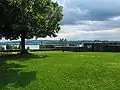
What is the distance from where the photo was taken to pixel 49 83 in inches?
826

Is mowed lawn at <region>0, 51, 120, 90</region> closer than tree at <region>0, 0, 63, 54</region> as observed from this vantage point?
Yes

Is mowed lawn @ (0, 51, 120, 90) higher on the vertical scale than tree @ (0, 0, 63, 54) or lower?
lower

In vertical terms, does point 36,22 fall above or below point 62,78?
above

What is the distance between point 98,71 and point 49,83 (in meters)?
5.27

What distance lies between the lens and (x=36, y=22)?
43938 mm

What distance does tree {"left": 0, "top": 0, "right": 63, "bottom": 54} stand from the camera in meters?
36.9

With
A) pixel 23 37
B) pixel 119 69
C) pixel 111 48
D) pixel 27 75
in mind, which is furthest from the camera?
pixel 111 48

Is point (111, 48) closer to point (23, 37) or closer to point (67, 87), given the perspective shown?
point (23, 37)

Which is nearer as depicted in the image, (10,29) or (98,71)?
(98,71)

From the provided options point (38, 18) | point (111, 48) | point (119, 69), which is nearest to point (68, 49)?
point (111, 48)

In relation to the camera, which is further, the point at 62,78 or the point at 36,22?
the point at 36,22

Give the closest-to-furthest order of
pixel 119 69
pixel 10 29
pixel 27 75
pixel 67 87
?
pixel 67 87
pixel 27 75
pixel 119 69
pixel 10 29

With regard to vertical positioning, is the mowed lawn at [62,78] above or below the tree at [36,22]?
Result: below

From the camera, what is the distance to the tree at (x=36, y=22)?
36906 mm
